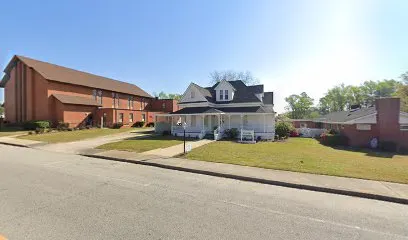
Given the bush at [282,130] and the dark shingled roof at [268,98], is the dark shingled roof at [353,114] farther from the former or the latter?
the dark shingled roof at [268,98]

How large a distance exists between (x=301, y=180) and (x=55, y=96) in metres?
37.0

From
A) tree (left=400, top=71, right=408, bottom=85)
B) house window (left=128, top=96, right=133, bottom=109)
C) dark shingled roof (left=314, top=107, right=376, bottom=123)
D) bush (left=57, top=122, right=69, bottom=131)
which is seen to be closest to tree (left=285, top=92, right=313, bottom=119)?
A: tree (left=400, top=71, right=408, bottom=85)

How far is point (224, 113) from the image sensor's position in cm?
2577

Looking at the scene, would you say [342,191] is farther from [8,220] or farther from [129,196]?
[8,220]

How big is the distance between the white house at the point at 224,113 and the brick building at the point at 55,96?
602 inches

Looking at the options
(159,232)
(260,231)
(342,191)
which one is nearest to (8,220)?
(159,232)

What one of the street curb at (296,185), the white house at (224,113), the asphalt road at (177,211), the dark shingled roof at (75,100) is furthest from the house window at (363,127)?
the dark shingled roof at (75,100)

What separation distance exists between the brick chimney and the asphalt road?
18.7 meters

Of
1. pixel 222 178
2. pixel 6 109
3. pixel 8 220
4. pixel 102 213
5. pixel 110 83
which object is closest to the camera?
pixel 8 220

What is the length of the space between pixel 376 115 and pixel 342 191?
19.0 metres

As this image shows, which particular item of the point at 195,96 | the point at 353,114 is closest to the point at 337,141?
the point at 353,114

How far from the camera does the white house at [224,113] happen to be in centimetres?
2616

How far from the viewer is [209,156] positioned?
14.1 m

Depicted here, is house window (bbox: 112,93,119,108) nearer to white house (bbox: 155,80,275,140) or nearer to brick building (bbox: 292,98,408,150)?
white house (bbox: 155,80,275,140)
